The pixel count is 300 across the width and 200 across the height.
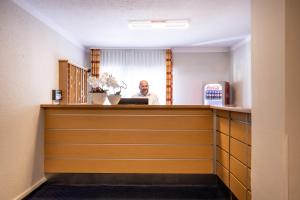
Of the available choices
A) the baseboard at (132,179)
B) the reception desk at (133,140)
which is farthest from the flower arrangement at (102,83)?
the baseboard at (132,179)

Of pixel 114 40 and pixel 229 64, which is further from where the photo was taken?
pixel 229 64

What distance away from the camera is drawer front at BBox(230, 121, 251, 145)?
90.8 inches

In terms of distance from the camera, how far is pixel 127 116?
3600 millimetres

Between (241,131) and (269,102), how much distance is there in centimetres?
81

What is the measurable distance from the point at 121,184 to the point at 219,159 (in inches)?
54.9

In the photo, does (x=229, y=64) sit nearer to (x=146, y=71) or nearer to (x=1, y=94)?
(x=146, y=71)

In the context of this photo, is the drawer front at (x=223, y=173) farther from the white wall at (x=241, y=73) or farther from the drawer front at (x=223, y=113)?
the white wall at (x=241, y=73)

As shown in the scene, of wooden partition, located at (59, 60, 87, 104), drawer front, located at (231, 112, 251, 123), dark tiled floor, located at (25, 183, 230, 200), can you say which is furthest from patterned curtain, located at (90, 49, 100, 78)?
drawer front, located at (231, 112, 251, 123)

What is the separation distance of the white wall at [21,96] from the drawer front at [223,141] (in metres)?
2.37

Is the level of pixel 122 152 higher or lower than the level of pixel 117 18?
lower

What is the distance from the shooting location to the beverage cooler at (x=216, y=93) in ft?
22.9

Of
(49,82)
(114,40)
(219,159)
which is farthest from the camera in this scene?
(114,40)

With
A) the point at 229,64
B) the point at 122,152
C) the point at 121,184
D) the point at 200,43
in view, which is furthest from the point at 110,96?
the point at 229,64

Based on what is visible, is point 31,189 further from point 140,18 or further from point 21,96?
point 140,18
